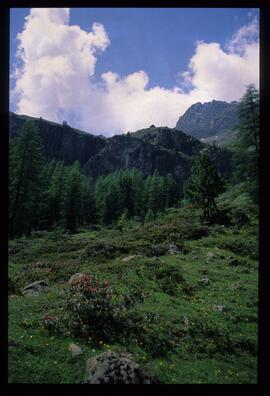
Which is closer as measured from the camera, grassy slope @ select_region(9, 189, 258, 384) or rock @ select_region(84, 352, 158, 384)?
rock @ select_region(84, 352, 158, 384)

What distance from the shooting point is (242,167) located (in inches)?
1420

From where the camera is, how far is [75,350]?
31.4 feet

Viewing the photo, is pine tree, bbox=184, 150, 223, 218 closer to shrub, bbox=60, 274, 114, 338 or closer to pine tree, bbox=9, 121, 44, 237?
pine tree, bbox=9, 121, 44, 237

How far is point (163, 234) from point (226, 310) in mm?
19191

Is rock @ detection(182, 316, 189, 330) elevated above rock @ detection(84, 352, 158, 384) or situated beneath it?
situated beneath

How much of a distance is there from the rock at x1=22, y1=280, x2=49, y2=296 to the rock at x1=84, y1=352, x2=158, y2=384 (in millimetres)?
8913

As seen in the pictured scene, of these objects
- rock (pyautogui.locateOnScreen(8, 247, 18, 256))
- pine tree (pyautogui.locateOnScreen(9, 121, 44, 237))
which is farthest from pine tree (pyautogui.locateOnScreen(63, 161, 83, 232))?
rock (pyautogui.locateOnScreen(8, 247, 18, 256))

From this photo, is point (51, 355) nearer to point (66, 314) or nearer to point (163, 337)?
point (66, 314)

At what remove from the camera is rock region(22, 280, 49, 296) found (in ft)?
54.1

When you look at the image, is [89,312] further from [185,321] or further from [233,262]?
[233,262]

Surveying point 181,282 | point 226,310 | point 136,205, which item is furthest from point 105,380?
point 136,205

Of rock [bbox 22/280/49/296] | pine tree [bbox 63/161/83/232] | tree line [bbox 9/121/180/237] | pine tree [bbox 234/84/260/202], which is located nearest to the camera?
rock [bbox 22/280/49/296]

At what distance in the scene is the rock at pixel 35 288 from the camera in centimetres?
1650

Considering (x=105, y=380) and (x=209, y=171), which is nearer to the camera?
(x=105, y=380)
